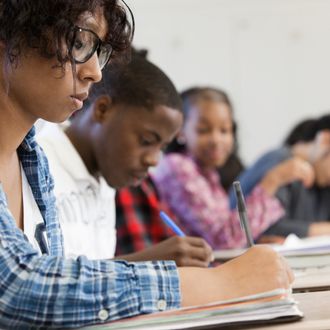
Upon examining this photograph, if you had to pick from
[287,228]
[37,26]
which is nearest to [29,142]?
[37,26]

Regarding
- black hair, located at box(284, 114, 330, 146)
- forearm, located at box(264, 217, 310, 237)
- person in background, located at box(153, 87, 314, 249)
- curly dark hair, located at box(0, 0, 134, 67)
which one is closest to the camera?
curly dark hair, located at box(0, 0, 134, 67)

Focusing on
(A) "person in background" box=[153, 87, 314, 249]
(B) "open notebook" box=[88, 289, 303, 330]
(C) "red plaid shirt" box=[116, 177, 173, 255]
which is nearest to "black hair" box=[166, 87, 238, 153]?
(A) "person in background" box=[153, 87, 314, 249]

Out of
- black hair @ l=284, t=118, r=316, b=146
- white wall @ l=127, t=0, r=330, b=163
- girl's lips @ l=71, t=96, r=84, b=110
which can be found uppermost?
white wall @ l=127, t=0, r=330, b=163

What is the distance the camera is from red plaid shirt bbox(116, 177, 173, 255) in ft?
5.90

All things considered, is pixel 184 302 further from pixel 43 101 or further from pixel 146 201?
pixel 146 201

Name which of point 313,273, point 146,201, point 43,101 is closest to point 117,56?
Answer: point 43,101

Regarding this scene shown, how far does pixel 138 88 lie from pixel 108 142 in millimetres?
129

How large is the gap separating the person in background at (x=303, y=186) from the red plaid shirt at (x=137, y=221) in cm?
33

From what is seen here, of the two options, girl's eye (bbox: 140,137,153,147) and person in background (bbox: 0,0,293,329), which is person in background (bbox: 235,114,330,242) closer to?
girl's eye (bbox: 140,137,153,147)

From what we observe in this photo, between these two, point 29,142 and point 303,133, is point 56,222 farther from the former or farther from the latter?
point 303,133

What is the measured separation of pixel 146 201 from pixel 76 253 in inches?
25.1

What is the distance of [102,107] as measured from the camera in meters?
1.41

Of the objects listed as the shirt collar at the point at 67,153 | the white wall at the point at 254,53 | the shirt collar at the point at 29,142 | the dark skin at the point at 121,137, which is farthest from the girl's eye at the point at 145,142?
the white wall at the point at 254,53

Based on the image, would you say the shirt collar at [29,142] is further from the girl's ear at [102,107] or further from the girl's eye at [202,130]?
the girl's eye at [202,130]
